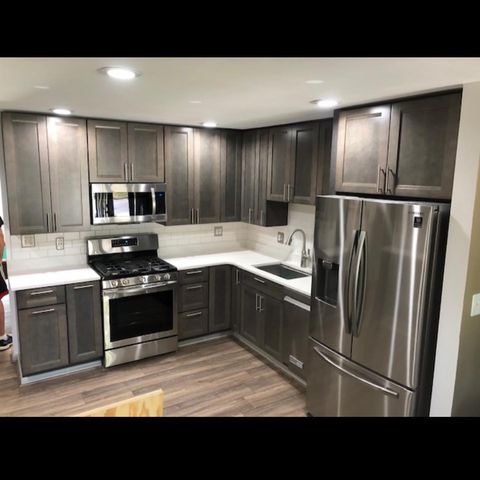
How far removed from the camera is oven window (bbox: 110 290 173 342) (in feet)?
11.7

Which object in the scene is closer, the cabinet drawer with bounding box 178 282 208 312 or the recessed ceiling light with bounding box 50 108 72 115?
the recessed ceiling light with bounding box 50 108 72 115

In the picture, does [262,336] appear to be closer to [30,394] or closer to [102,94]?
[30,394]

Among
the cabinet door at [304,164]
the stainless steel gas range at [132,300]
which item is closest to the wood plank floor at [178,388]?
the stainless steel gas range at [132,300]

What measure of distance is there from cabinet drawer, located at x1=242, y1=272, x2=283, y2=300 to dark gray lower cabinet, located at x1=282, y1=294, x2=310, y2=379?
0.11 meters

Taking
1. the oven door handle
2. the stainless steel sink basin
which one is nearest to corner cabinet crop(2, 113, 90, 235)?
the oven door handle

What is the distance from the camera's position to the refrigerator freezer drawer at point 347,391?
88.2 inches

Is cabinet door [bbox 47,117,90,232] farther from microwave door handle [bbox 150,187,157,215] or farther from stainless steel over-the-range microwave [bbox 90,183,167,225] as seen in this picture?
microwave door handle [bbox 150,187,157,215]

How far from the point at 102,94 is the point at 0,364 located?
285 centimetres

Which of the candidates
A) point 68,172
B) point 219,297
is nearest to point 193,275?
point 219,297

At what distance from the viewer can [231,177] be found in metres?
4.30

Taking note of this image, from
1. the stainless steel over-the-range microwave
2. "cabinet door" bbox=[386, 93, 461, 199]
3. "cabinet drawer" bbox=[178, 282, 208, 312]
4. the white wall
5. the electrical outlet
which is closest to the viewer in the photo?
the white wall

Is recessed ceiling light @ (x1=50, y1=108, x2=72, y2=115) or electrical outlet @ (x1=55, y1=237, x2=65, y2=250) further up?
recessed ceiling light @ (x1=50, y1=108, x2=72, y2=115)

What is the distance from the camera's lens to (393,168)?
2363 millimetres
